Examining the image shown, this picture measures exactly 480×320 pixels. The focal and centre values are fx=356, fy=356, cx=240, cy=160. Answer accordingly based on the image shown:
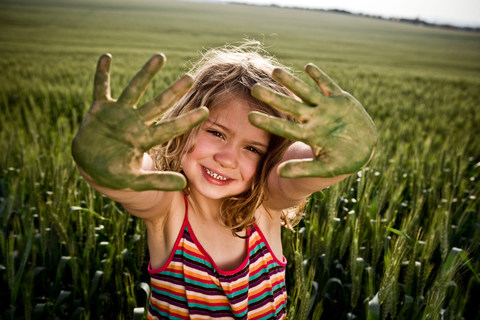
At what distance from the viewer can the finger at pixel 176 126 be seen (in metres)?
0.79

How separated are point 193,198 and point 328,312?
3.33 ft

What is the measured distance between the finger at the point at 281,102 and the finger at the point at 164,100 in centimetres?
15

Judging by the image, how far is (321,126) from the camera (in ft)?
2.74

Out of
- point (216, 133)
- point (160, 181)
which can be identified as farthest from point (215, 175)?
point (160, 181)

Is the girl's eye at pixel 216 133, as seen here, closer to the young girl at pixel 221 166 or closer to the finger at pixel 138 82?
the young girl at pixel 221 166

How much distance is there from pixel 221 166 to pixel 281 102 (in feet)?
1.33

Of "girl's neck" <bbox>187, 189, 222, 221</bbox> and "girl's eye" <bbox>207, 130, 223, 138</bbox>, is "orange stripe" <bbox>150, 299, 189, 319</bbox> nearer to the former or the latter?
"girl's neck" <bbox>187, 189, 222, 221</bbox>

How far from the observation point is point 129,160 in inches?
31.7

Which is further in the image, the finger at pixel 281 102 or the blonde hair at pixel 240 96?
the blonde hair at pixel 240 96

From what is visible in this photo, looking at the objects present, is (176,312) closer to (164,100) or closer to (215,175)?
(215,175)

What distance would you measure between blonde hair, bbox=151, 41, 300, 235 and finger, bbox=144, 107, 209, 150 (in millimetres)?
405

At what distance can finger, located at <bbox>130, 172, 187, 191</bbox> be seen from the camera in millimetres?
786

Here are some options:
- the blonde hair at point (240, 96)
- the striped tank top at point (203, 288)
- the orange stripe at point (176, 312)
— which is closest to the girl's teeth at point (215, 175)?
the blonde hair at point (240, 96)

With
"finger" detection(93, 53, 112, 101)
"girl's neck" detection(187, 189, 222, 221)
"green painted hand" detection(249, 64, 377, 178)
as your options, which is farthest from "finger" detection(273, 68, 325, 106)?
"girl's neck" detection(187, 189, 222, 221)
